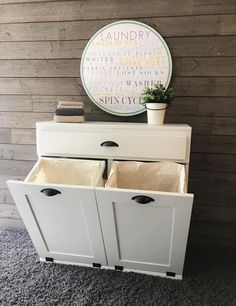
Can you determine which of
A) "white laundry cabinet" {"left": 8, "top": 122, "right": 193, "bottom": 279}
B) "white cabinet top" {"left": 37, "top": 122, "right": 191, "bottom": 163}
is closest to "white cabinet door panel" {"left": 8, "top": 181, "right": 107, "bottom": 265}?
"white laundry cabinet" {"left": 8, "top": 122, "right": 193, "bottom": 279}

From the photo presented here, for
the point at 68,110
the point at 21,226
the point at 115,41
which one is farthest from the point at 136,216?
the point at 21,226

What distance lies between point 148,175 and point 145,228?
0.30 m

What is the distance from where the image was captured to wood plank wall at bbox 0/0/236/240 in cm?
152

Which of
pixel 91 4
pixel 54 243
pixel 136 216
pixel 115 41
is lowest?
pixel 54 243

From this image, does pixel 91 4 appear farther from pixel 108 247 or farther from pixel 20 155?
pixel 108 247

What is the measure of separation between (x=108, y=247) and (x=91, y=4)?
4.60 feet

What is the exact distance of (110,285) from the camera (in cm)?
141

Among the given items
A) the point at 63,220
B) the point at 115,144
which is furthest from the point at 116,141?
the point at 63,220

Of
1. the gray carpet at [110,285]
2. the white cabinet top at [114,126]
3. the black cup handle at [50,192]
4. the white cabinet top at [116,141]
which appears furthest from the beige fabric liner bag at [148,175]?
the gray carpet at [110,285]

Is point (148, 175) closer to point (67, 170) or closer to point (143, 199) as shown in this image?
point (143, 199)

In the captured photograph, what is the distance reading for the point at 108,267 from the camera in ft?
4.99

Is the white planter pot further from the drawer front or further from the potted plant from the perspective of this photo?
the drawer front

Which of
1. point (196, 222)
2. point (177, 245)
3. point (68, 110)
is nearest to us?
point (177, 245)

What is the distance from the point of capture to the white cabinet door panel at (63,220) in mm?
1195
